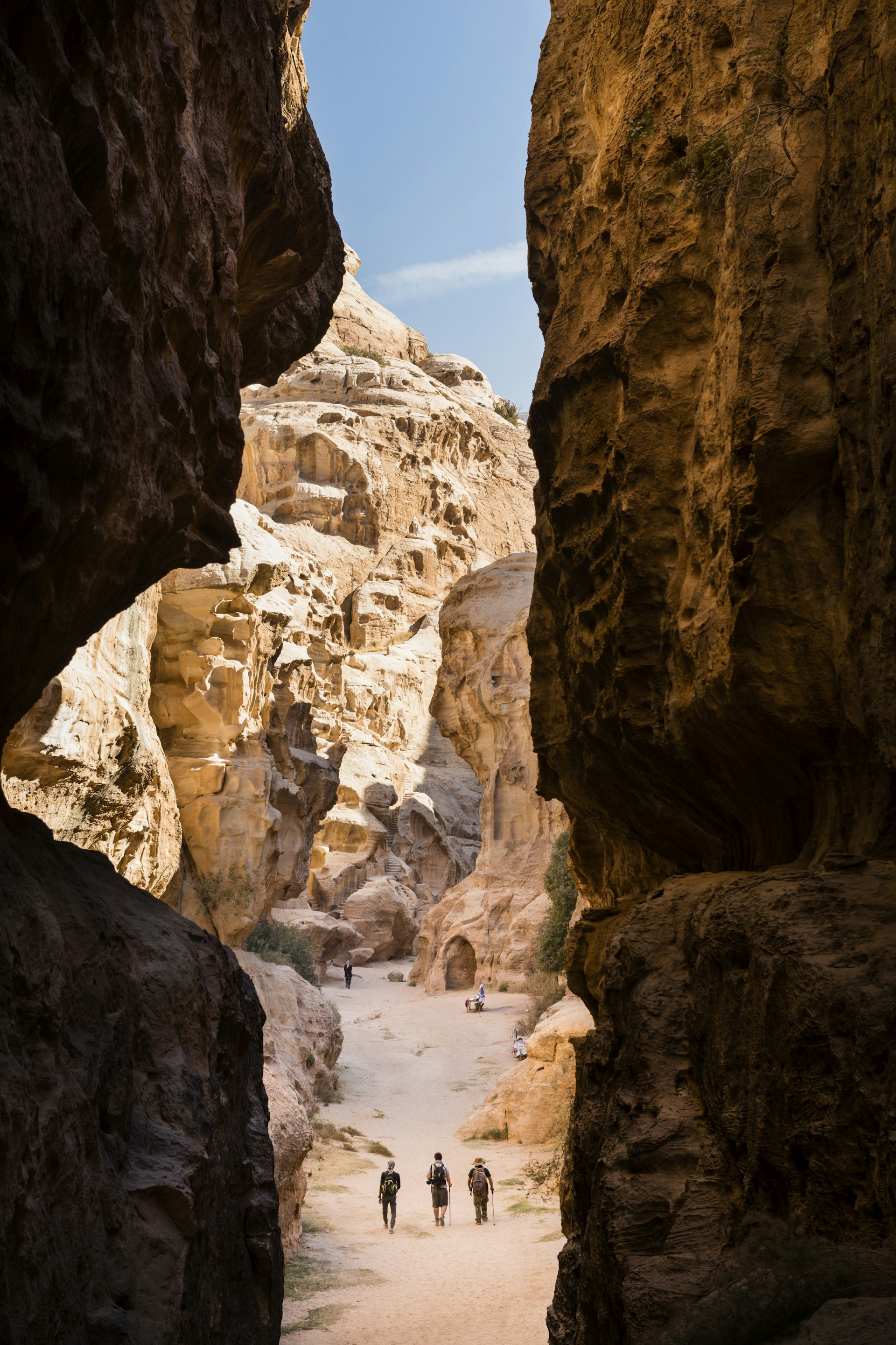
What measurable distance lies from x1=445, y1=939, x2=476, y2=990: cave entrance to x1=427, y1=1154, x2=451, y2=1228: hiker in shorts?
19427 mm

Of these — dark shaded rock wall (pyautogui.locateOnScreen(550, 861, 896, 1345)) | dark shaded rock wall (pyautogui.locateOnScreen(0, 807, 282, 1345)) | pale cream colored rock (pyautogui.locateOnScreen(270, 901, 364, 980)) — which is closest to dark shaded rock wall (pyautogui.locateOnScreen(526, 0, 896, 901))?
dark shaded rock wall (pyautogui.locateOnScreen(550, 861, 896, 1345))

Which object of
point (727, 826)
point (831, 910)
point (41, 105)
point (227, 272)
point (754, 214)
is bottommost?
point (831, 910)

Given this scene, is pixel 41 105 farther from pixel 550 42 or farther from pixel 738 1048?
pixel 550 42

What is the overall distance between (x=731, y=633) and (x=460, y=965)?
32.2 metres

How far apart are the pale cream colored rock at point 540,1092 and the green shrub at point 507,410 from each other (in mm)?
57753

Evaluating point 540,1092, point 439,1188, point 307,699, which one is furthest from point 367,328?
point 439,1188

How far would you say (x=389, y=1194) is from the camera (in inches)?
635

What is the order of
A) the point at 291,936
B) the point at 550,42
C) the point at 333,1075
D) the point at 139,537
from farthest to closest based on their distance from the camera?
the point at 291,936, the point at 333,1075, the point at 550,42, the point at 139,537

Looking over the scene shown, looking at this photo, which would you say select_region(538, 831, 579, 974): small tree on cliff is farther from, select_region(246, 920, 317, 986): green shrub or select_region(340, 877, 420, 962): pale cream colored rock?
select_region(340, 877, 420, 962): pale cream colored rock

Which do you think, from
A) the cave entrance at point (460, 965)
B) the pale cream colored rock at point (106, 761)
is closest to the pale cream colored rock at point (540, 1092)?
the pale cream colored rock at point (106, 761)

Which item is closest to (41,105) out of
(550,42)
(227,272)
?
(227,272)

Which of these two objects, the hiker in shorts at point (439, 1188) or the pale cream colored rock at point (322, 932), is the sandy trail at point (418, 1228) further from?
the pale cream colored rock at point (322, 932)

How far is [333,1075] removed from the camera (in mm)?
24344

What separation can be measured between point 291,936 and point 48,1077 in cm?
2937
